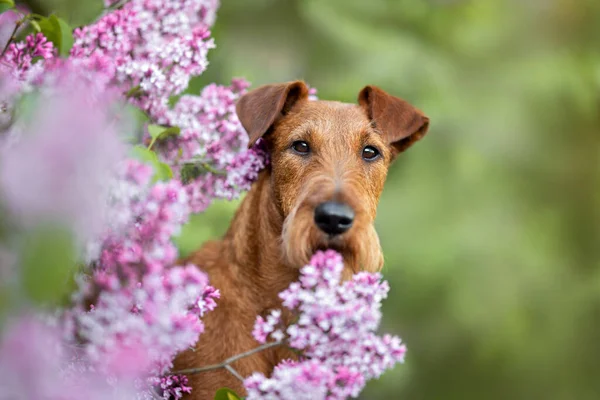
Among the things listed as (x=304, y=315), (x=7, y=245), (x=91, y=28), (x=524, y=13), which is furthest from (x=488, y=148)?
(x=7, y=245)

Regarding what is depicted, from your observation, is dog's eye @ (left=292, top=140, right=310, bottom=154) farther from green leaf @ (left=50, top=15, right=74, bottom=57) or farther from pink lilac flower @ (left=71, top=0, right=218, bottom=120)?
green leaf @ (left=50, top=15, right=74, bottom=57)

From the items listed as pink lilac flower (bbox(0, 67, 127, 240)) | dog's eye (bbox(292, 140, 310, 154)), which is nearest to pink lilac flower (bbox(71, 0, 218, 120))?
dog's eye (bbox(292, 140, 310, 154))

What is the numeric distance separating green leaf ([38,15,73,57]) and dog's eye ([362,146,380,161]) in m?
1.00

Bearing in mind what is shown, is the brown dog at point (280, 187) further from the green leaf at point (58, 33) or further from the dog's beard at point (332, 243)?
the green leaf at point (58, 33)

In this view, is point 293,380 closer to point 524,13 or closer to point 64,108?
point 64,108

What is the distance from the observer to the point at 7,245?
111 cm

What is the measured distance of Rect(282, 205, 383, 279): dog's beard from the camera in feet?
6.73

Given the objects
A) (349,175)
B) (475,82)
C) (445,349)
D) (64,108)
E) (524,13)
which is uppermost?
(524,13)

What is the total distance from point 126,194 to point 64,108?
13.4 inches

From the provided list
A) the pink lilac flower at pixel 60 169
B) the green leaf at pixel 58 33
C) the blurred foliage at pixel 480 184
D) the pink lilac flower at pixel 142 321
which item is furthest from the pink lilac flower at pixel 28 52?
the blurred foliage at pixel 480 184

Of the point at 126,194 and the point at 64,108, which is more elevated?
the point at 126,194

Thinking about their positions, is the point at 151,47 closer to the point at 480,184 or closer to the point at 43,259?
the point at 43,259

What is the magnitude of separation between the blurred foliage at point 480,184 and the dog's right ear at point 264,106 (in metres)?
1.67

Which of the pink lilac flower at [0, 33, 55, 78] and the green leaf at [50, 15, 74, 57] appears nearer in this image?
the pink lilac flower at [0, 33, 55, 78]
